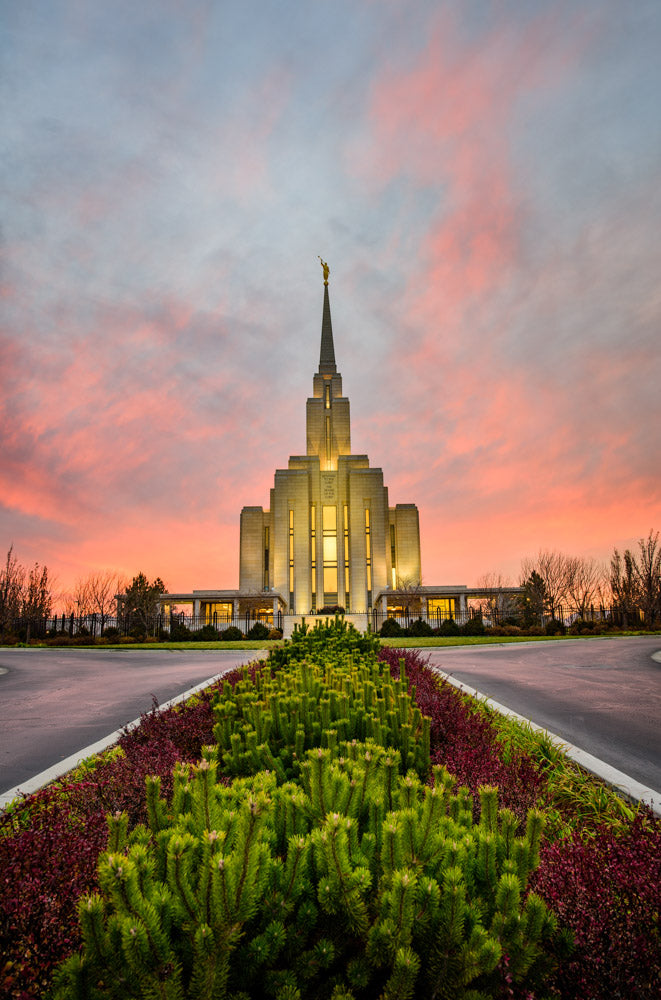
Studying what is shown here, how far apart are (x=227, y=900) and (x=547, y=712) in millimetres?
6967

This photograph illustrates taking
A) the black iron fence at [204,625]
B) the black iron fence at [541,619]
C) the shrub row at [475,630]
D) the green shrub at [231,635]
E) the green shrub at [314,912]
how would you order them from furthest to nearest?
1. the black iron fence at [541,619]
2. the black iron fence at [204,625]
3. the green shrub at [231,635]
4. the shrub row at [475,630]
5. the green shrub at [314,912]

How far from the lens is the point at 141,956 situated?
1.47 m

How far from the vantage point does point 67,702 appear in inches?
351

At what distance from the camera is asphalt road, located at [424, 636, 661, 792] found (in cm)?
560

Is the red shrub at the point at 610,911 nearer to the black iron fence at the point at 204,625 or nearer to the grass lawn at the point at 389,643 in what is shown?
the grass lawn at the point at 389,643

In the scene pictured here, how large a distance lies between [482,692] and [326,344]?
77.2 metres

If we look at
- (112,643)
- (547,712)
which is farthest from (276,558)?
(547,712)

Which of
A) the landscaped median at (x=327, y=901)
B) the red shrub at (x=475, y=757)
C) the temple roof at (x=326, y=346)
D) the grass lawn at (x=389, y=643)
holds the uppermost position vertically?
the temple roof at (x=326, y=346)

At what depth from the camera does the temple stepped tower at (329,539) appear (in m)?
63.4

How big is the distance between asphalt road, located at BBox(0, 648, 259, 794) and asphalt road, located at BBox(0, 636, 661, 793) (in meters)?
0.02

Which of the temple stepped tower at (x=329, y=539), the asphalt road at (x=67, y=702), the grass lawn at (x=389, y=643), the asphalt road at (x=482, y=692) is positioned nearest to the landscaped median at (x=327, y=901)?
the asphalt road at (x=482, y=692)

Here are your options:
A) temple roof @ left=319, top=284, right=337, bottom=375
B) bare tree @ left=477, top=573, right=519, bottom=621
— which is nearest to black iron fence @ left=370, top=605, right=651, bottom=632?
bare tree @ left=477, top=573, right=519, bottom=621

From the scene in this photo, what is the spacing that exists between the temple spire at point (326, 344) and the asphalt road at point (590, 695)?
6695 centimetres

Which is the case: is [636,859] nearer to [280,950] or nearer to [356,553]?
[280,950]
